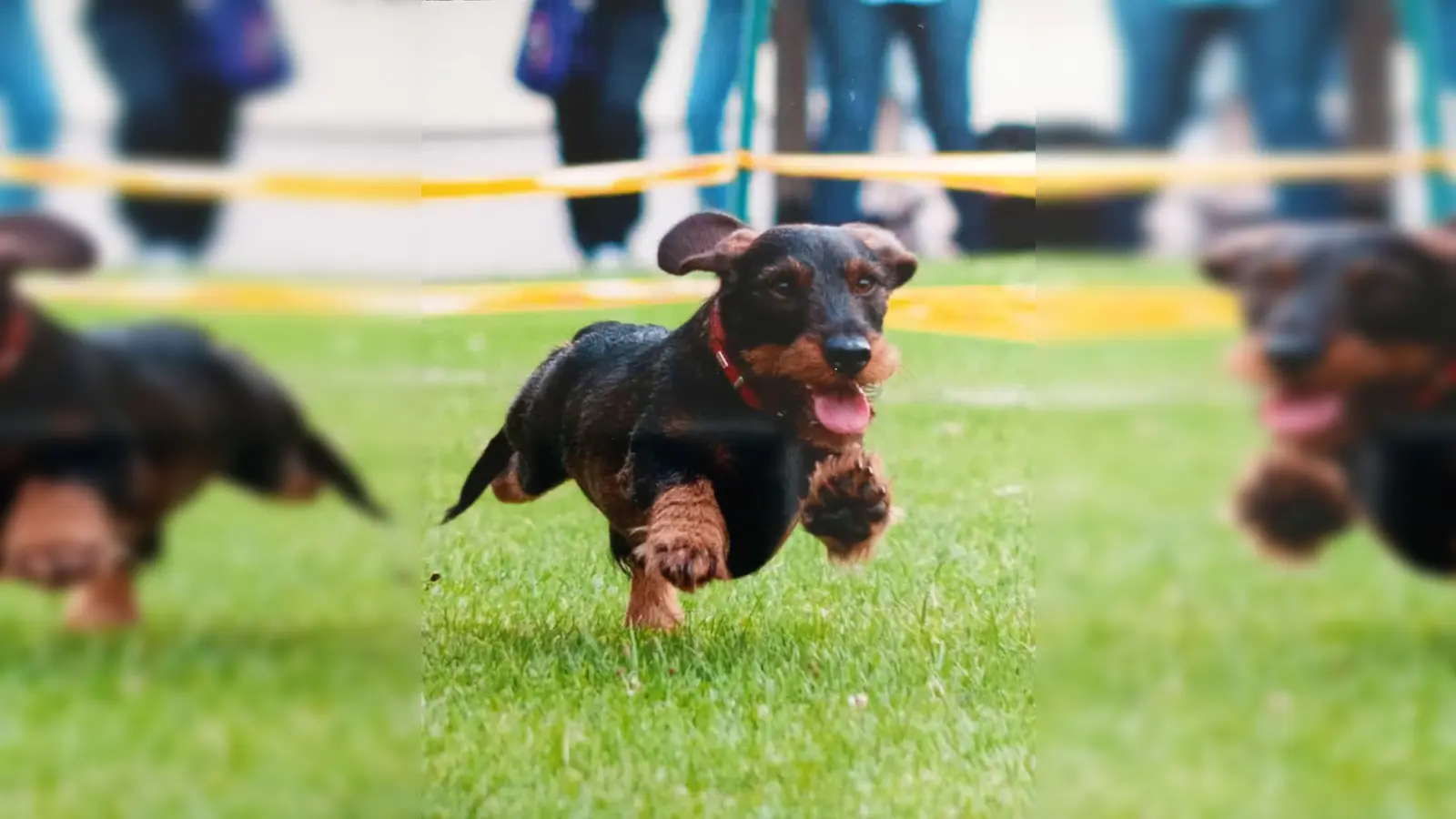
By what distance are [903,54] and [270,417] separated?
1221mm

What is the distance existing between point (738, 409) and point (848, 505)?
26 centimetres

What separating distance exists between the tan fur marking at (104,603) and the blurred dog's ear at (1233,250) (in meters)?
1.33

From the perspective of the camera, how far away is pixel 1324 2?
1.50 metres

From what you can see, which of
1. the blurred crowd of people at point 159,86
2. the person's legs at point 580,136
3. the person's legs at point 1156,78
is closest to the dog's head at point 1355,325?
the person's legs at point 1156,78

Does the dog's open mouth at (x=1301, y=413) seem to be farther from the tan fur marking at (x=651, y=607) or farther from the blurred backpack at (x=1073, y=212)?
the tan fur marking at (x=651, y=607)

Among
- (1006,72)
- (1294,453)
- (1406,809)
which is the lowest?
(1406,809)

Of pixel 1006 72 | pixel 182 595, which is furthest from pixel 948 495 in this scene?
pixel 182 595

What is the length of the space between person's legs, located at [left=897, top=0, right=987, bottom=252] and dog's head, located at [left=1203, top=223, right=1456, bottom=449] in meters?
0.84

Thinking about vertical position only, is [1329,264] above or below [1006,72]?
below

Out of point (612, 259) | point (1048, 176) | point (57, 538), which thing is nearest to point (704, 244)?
point (612, 259)

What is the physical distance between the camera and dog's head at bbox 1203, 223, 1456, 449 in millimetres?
1457

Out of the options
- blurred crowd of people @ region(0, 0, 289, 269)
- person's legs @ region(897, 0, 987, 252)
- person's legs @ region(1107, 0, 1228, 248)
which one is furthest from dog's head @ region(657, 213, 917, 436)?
blurred crowd of people @ region(0, 0, 289, 269)

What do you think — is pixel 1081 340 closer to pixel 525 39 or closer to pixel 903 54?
pixel 903 54

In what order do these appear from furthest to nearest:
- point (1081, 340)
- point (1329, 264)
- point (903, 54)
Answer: point (903, 54) → point (1081, 340) → point (1329, 264)
